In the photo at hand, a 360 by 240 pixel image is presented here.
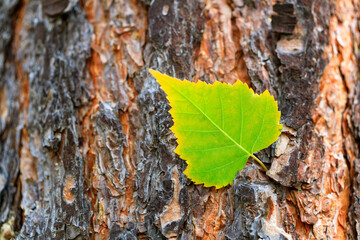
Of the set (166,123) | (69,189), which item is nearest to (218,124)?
(166,123)

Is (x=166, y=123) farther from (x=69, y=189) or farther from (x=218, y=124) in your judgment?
(x=69, y=189)

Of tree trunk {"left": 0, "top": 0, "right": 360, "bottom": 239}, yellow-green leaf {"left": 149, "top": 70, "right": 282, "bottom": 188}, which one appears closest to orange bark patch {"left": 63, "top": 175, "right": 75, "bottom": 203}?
tree trunk {"left": 0, "top": 0, "right": 360, "bottom": 239}

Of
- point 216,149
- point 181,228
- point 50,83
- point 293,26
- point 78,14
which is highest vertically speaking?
point 78,14

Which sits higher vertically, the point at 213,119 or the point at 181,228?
the point at 213,119

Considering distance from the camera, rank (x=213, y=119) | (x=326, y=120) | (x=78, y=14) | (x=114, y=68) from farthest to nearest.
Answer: (x=78, y=14) → (x=114, y=68) → (x=326, y=120) → (x=213, y=119)

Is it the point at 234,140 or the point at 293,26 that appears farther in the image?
the point at 293,26

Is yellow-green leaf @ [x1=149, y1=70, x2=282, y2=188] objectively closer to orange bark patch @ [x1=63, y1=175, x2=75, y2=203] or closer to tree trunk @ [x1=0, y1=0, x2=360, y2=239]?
tree trunk @ [x1=0, y1=0, x2=360, y2=239]

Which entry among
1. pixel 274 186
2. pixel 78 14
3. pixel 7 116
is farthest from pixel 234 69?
pixel 7 116

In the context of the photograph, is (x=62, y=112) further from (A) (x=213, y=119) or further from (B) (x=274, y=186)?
(B) (x=274, y=186)
